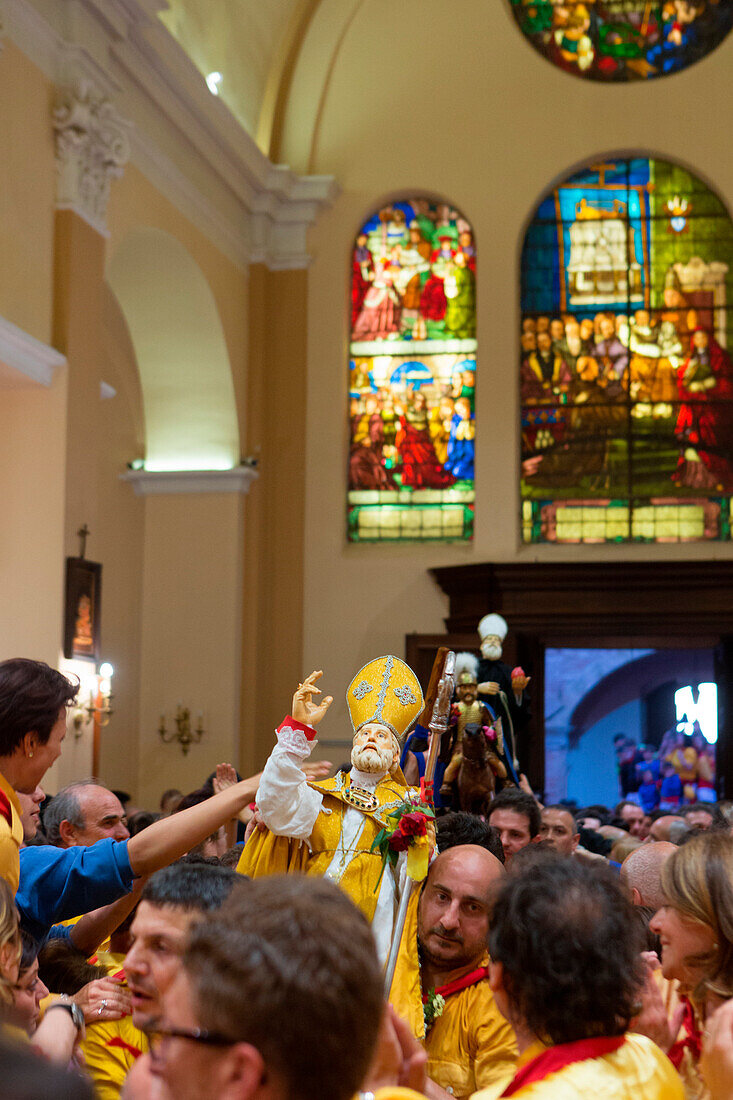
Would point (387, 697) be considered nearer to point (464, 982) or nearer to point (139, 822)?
point (139, 822)

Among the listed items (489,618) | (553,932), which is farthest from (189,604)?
(553,932)

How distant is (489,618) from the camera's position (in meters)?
9.43

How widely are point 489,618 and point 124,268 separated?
619 cm

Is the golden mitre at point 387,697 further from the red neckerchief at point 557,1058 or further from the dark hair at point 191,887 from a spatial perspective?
the red neckerchief at point 557,1058

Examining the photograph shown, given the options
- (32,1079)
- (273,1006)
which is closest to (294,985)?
(273,1006)

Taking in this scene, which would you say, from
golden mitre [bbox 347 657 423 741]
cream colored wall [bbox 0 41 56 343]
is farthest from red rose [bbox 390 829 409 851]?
cream colored wall [bbox 0 41 56 343]

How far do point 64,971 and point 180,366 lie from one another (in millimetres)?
11469

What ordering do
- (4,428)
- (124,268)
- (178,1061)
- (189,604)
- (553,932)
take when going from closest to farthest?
(178,1061), (553,932), (4,428), (124,268), (189,604)

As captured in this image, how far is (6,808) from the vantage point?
9.98 ft

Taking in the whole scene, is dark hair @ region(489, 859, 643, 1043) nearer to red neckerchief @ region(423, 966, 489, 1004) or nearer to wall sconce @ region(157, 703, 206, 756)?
red neckerchief @ region(423, 966, 489, 1004)

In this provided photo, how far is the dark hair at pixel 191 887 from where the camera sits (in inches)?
99.9

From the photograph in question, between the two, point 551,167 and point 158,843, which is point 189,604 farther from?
point 158,843

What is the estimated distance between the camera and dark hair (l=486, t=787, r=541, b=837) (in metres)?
5.77

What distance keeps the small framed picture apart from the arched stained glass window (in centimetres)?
559
